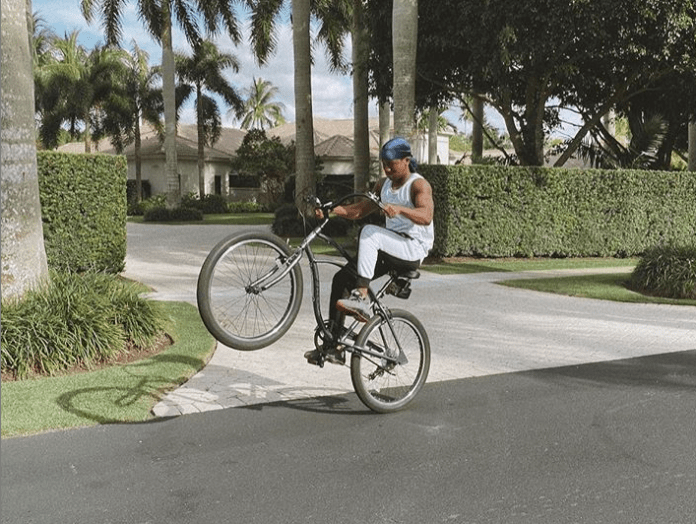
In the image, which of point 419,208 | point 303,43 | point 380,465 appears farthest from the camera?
point 303,43

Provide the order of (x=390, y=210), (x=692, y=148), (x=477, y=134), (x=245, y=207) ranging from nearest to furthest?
(x=390, y=210), (x=692, y=148), (x=477, y=134), (x=245, y=207)

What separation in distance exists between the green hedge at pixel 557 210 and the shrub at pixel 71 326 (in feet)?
36.6

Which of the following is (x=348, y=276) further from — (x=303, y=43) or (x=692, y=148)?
(x=692, y=148)

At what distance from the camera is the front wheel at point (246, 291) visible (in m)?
4.60

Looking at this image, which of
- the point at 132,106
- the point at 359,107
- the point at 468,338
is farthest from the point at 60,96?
the point at 468,338

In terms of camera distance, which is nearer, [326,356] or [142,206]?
[326,356]

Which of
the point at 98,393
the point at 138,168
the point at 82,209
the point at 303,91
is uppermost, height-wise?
the point at 303,91

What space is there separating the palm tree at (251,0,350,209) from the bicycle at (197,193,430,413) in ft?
46.3

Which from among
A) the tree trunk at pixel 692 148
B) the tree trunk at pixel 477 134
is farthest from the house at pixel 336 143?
the tree trunk at pixel 692 148

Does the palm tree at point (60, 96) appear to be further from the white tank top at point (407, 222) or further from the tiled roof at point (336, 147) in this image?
the white tank top at point (407, 222)

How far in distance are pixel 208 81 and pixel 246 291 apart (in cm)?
4597

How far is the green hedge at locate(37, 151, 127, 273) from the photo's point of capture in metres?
12.4

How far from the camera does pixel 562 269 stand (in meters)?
17.3

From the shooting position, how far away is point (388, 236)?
5285mm
